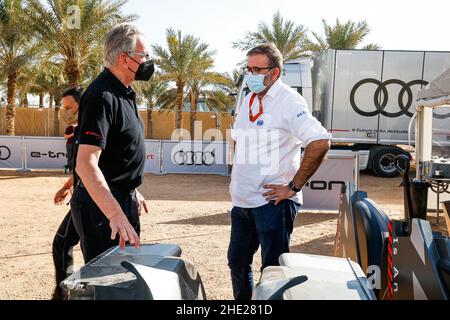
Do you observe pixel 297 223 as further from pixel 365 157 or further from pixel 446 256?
pixel 365 157

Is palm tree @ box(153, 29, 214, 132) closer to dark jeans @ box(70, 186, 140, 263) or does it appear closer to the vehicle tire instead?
the vehicle tire

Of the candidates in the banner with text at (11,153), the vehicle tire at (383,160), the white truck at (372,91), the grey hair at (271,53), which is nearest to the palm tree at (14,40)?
the banner with text at (11,153)

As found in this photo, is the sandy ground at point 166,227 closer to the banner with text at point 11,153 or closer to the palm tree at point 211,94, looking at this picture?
the banner with text at point 11,153

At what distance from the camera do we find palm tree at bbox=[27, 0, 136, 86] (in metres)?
18.5

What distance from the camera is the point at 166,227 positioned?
7.36m

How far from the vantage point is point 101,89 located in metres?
2.31

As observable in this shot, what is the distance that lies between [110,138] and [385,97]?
13.8 metres

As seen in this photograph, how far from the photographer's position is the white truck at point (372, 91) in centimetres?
1455

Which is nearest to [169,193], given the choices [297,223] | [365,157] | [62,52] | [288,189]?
[297,223]

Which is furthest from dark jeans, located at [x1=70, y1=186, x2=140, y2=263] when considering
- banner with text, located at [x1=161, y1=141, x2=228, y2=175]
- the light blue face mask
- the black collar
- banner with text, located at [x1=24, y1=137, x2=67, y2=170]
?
banner with text, located at [x1=24, y1=137, x2=67, y2=170]

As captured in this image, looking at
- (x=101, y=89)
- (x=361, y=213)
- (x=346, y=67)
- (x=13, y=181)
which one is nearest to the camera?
(x=101, y=89)

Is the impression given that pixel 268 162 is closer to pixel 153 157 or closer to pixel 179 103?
pixel 153 157

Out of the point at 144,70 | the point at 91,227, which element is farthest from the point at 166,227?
the point at 144,70

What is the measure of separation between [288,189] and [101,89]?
4.14 feet
